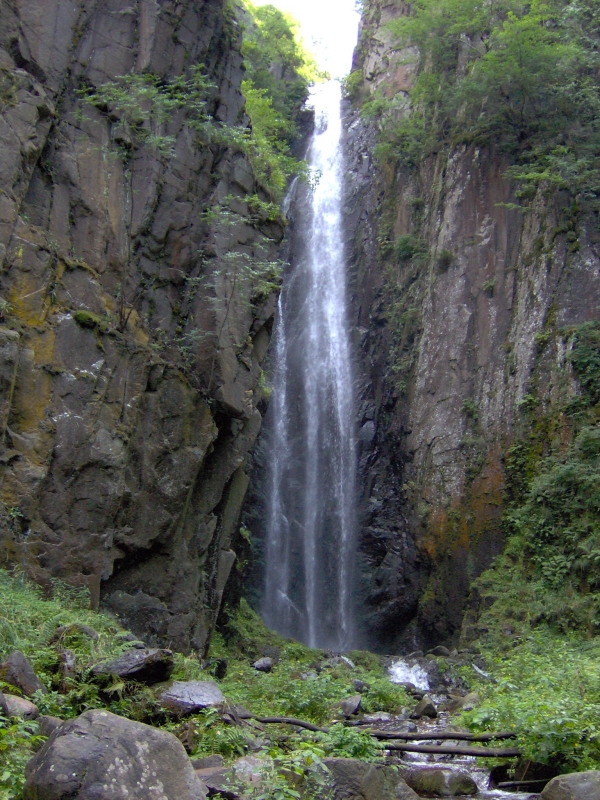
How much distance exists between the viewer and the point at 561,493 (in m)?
15.9

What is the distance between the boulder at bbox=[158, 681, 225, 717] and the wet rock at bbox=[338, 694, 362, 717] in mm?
3823

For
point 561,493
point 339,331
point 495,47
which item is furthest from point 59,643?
point 495,47

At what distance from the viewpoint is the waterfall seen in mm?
22109

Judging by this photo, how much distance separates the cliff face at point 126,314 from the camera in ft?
37.9

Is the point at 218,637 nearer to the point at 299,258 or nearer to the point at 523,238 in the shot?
the point at 523,238

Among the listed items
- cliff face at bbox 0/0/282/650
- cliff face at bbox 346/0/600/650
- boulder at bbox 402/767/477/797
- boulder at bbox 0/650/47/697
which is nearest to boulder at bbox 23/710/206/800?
boulder at bbox 0/650/47/697

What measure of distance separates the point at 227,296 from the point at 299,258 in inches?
504

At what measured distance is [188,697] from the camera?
695 centimetres

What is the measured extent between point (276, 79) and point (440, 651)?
2728cm

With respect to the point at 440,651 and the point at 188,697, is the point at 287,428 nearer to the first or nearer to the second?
the point at 440,651

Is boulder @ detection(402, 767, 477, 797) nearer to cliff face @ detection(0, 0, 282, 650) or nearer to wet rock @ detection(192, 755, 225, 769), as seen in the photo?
wet rock @ detection(192, 755, 225, 769)

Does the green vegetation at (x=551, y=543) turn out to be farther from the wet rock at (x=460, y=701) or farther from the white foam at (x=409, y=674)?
the white foam at (x=409, y=674)

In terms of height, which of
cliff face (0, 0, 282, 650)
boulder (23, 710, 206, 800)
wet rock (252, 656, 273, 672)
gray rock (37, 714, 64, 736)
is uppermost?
cliff face (0, 0, 282, 650)

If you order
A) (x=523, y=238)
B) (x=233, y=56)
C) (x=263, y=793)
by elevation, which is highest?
(x=233, y=56)
